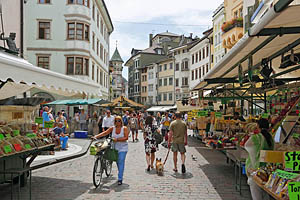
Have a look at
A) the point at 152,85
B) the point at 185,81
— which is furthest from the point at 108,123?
the point at 152,85

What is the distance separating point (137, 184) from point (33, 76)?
3733 millimetres

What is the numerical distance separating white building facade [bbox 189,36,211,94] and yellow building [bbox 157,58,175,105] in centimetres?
836

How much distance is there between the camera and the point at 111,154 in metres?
7.81

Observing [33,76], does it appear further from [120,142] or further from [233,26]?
[233,26]

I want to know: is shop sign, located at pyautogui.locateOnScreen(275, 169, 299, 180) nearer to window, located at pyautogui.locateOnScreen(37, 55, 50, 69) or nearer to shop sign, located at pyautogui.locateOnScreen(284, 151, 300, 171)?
shop sign, located at pyautogui.locateOnScreen(284, 151, 300, 171)

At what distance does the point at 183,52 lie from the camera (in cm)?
5519

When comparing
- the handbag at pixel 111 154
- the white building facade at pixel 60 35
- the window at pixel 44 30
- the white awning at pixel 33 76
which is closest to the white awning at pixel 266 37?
the handbag at pixel 111 154

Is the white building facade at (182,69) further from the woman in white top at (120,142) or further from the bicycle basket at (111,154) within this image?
the bicycle basket at (111,154)

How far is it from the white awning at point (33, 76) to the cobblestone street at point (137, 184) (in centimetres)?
251

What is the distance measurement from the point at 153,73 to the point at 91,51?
36432 mm

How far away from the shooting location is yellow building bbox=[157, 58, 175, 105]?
197 ft

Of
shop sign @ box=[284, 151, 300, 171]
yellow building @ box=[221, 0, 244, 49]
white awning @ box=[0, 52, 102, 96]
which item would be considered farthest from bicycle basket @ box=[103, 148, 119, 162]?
yellow building @ box=[221, 0, 244, 49]

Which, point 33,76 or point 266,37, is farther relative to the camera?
point 33,76

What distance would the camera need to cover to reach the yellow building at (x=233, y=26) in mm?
22938
